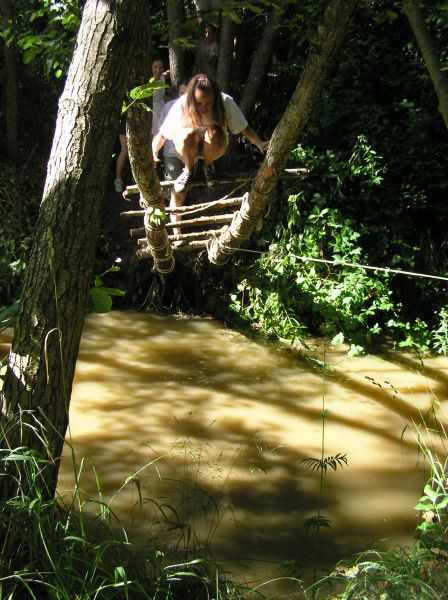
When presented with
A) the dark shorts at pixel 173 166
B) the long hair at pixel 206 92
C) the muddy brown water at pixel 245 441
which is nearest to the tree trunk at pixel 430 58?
the muddy brown water at pixel 245 441

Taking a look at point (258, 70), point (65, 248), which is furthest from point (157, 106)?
point (65, 248)

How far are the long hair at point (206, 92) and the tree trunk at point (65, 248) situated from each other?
2673 millimetres

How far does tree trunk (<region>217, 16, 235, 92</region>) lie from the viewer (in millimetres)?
6422

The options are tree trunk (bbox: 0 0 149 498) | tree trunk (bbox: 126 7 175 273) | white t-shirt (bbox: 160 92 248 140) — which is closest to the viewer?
tree trunk (bbox: 0 0 149 498)

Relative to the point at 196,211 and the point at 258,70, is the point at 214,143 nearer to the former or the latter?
the point at 196,211

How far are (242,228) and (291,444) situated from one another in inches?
57.3

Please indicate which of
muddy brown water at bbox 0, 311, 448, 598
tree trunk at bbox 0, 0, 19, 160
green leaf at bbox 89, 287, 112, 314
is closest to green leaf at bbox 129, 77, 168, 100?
green leaf at bbox 89, 287, 112, 314

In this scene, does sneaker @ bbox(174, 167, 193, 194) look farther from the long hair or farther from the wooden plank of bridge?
the long hair

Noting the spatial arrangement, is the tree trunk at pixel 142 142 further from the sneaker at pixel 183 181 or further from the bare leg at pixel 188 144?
the bare leg at pixel 188 144

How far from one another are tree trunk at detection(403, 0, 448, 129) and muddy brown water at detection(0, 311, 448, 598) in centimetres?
144

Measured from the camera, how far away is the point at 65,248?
6.73 feet

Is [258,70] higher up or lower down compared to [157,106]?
higher up

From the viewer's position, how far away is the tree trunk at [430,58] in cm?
328

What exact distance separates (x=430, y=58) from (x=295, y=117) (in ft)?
2.48
